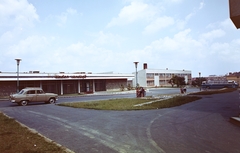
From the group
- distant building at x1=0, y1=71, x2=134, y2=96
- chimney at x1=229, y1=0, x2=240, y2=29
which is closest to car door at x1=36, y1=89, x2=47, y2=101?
distant building at x1=0, y1=71, x2=134, y2=96

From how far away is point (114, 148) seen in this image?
18.4 ft

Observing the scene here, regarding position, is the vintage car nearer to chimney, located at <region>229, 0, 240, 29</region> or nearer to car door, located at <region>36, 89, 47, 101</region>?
car door, located at <region>36, 89, 47, 101</region>

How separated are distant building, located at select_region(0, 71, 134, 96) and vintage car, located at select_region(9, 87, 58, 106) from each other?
52.2ft

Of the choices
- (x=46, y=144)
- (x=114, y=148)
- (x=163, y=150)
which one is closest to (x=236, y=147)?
(x=163, y=150)

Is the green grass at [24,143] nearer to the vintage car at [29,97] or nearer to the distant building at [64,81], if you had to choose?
the vintage car at [29,97]

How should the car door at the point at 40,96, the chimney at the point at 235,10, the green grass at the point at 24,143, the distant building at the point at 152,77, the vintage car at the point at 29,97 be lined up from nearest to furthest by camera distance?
the green grass at the point at 24,143, the chimney at the point at 235,10, the vintage car at the point at 29,97, the car door at the point at 40,96, the distant building at the point at 152,77

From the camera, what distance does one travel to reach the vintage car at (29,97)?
64.3 feet

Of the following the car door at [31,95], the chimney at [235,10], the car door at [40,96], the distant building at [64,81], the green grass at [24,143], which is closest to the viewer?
the green grass at [24,143]

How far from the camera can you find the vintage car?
19609 mm

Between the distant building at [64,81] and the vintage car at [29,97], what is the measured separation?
52.2 ft

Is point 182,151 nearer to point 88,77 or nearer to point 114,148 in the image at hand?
point 114,148

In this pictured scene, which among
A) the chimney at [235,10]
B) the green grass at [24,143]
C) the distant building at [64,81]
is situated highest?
the chimney at [235,10]

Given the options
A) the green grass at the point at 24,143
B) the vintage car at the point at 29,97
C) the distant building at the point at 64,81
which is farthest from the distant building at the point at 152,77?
the green grass at the point at 24,143

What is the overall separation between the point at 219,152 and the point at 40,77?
36.7m
